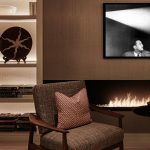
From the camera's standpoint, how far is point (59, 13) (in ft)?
15.9

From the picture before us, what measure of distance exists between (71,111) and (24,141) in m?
1.36

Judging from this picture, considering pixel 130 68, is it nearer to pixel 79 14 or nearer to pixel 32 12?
pixel 79 14

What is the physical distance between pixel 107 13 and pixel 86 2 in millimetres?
346

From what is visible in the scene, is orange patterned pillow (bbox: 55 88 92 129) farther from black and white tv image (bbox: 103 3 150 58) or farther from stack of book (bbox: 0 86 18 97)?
black and white tv image (bbox: 103 3 150 58)

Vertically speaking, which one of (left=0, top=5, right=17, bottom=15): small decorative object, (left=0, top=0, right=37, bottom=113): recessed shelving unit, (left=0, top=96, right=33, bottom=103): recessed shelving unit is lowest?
(left=0, top=96, right=33, bottom=103): recessed shelving unit

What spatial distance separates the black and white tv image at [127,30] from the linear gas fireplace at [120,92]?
1.31ft

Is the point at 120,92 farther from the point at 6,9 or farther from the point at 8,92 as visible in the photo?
the point at 6,9

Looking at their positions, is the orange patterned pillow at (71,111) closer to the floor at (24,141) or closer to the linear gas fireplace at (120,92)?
the floor at (24,141)

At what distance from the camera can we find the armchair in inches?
113

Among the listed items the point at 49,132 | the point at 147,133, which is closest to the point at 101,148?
the point at 49,132

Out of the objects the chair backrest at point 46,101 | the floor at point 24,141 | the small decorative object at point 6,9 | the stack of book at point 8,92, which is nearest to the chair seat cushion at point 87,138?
the chair backrest at point 46,101

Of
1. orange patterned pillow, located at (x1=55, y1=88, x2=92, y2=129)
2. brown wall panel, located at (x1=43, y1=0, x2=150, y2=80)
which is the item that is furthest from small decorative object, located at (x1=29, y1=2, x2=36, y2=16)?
orange patterned pillow, located at (x1=55, y1=88, x2=92, y2=129)

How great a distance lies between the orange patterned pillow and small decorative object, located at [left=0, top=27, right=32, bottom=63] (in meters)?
1.37

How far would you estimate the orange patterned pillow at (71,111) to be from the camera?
3191 mm
